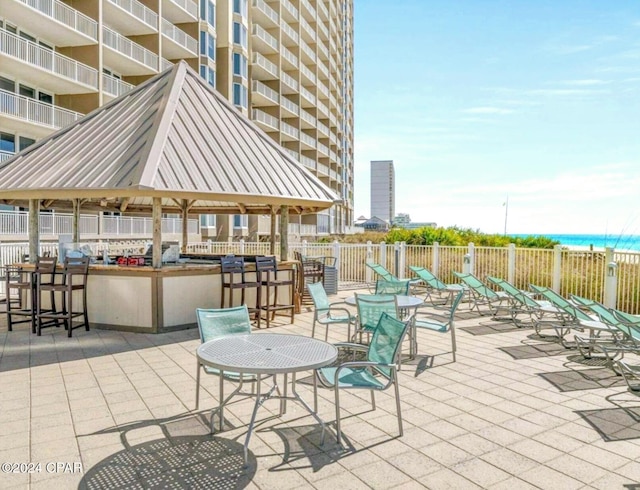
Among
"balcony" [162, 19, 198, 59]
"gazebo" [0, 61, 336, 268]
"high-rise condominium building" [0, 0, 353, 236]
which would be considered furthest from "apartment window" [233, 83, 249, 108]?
"gazebo" [0, 61, 336, 268]

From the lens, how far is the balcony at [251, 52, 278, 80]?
123 ft

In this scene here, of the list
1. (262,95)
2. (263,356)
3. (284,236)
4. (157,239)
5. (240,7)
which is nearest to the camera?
(263,356)

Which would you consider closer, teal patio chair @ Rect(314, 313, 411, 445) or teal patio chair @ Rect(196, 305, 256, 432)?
teal patio chair @ Rect(314, 313, 411, 445)

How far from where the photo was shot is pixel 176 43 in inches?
1093

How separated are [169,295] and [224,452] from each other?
558cm

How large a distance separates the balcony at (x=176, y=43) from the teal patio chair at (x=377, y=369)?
89.9ft

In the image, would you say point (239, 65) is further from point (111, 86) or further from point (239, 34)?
point (111, 86)

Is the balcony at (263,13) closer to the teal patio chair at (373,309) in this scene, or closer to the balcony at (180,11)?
the balcony at (180,11)

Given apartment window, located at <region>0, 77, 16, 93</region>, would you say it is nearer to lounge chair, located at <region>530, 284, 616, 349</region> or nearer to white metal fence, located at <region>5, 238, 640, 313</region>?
white metal fence, located at <region>5, 238, 640, 313</region>

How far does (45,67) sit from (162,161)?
14860 millimetres

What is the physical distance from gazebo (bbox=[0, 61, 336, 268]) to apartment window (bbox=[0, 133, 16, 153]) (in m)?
9.18

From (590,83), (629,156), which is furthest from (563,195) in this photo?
(590,83)

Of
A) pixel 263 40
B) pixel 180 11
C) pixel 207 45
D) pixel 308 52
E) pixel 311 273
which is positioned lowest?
pixel 311 273
